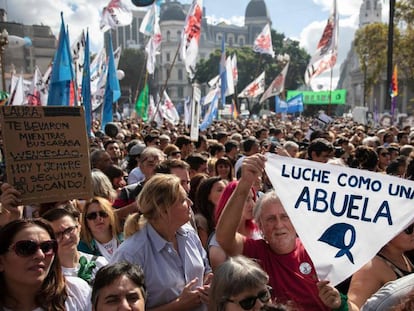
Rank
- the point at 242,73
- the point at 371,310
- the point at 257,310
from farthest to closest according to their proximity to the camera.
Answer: the point at 242,73, the point at 257,310, the point at 371,310

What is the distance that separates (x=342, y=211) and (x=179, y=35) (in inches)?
4101

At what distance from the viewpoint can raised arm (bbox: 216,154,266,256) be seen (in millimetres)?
2840

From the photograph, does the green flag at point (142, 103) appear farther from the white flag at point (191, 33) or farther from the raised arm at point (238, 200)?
the raised arm at point (238, 200)

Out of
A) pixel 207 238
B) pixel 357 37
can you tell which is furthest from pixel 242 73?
pixel 207 238

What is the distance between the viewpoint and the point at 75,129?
3713mm

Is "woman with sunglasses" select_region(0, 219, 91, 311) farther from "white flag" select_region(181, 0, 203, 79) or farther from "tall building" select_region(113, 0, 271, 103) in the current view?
"tall building" select_region(113, 0, 271, 103)

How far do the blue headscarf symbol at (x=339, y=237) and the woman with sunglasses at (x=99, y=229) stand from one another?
6.05 feet

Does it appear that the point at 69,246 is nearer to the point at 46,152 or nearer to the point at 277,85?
the point at 46,152

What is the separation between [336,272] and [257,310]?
1.76 ft

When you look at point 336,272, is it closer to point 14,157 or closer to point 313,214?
point 313,214

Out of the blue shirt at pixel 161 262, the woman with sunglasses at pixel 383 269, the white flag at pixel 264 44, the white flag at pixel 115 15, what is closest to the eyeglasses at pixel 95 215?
the blue shirt at pixel 161 262

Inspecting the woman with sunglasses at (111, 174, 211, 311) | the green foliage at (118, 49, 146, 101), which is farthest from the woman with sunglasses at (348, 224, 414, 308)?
the green foliage at (118, 49, 146, 101)

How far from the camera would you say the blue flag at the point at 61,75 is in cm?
855

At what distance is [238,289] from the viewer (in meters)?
2.37
